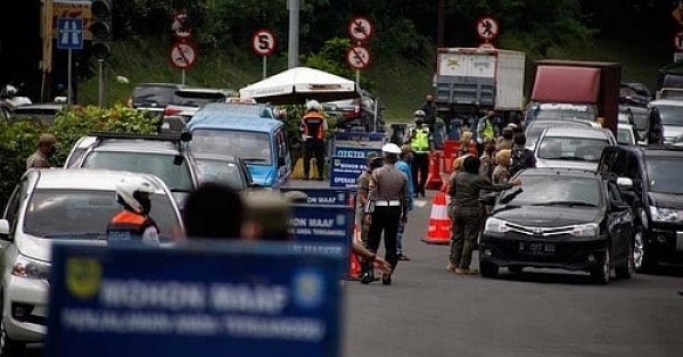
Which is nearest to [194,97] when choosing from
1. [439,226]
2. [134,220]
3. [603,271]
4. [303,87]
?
[303,87]

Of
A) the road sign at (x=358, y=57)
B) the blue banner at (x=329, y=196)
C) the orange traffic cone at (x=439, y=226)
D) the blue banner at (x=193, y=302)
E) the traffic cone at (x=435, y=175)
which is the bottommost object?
the traffic cone at (x=435, y=175)

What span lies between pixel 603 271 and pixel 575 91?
24436 millimetres

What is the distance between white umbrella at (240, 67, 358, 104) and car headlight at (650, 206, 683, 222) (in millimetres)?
10556

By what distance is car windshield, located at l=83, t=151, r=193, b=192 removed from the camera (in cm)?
2077

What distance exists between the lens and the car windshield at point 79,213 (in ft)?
48.7

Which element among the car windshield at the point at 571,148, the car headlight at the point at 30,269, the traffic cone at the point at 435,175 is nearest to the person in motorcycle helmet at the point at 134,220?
the car headlight at the point at 30,269

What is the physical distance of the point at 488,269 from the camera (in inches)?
941

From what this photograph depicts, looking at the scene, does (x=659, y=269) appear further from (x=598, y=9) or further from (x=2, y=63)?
(x=598, y=9)

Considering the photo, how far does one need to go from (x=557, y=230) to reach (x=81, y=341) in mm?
17525

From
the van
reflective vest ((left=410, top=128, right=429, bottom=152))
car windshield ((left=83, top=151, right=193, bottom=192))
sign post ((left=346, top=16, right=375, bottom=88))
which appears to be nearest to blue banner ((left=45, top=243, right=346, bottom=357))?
car windshield ((left=83, top=151, right=193, bottom=192))

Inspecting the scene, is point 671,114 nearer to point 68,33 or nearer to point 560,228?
point 68,33

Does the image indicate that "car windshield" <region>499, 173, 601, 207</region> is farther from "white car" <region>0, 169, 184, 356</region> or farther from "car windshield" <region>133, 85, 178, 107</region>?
"car windshield" <region>133, 85, 178, 107</region>

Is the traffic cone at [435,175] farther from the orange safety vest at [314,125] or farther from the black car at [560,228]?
the black car at [560,228]

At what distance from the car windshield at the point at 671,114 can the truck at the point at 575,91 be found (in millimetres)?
1763
